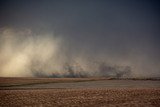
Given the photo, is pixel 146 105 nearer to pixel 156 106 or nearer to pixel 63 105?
pixel 156 106

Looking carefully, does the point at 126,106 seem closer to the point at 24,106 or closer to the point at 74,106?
the point at 74,106

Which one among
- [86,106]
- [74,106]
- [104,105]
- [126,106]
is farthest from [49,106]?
[126,106]

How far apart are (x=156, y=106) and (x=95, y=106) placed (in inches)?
243

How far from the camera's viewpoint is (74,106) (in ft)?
71.2

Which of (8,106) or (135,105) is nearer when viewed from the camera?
(135,105)

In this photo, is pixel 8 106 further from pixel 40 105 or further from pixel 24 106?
pixel 40 105

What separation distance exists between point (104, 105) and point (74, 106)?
128 inches

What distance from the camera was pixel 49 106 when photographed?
21969mm

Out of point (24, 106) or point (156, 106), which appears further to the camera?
point (24, 106)

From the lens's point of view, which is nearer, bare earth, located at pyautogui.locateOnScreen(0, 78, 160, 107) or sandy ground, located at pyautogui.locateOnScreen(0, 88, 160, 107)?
sandy ground, located at pyautogui.locateOnScreen(0, 88, 160, 107)

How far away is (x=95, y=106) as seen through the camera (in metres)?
21.2

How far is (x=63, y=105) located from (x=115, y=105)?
575 cm

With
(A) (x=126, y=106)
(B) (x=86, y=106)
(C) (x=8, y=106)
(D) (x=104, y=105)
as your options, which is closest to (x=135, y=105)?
(A) (x=126, y=106)

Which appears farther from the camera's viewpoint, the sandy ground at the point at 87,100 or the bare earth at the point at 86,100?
A: the bare earth at the point at 86,100
